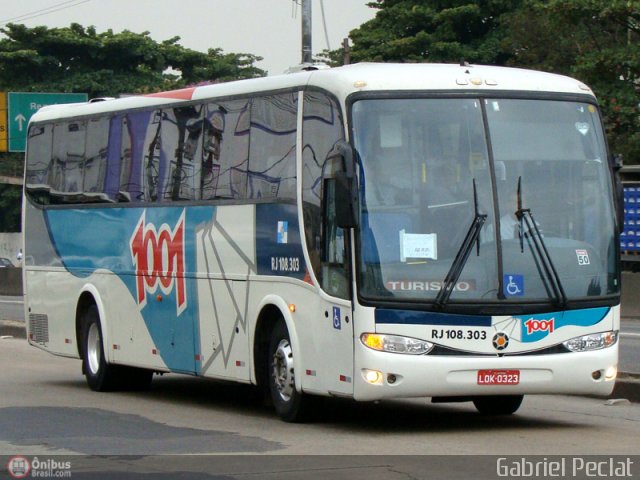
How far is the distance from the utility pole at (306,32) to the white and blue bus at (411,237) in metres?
13.6

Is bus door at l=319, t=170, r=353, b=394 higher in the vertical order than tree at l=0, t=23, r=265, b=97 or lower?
lower

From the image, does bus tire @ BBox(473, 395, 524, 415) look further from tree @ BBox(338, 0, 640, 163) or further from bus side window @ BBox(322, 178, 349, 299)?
tree @ BBox(338, 0, 640, 163)

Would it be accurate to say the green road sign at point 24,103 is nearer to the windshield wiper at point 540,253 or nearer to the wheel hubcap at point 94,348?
the wheel hubcap at point 94,348

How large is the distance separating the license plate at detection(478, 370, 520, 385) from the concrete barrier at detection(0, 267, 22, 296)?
3412 cm

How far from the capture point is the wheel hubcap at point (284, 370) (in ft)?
41.2

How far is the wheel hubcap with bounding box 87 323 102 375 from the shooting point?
17.0m

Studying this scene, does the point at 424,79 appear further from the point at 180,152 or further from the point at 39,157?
the point at 39,157

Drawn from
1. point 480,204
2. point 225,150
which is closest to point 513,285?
point 480,204

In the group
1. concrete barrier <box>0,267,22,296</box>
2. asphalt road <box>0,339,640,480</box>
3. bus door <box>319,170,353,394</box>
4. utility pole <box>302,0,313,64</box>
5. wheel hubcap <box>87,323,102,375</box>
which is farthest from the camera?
concrete barrier <box>0,267,22,296</box>

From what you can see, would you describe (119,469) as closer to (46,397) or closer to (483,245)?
(483,245)

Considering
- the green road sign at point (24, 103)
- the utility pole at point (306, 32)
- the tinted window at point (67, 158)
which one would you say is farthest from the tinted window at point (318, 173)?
the green road sign at point (24, 103)

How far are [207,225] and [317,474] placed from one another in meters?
5.48

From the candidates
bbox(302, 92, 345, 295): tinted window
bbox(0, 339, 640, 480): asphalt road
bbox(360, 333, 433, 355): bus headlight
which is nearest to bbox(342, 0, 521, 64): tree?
bbox(0, 339, 640, 480): asphalt road

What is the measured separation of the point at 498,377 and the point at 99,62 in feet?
182
